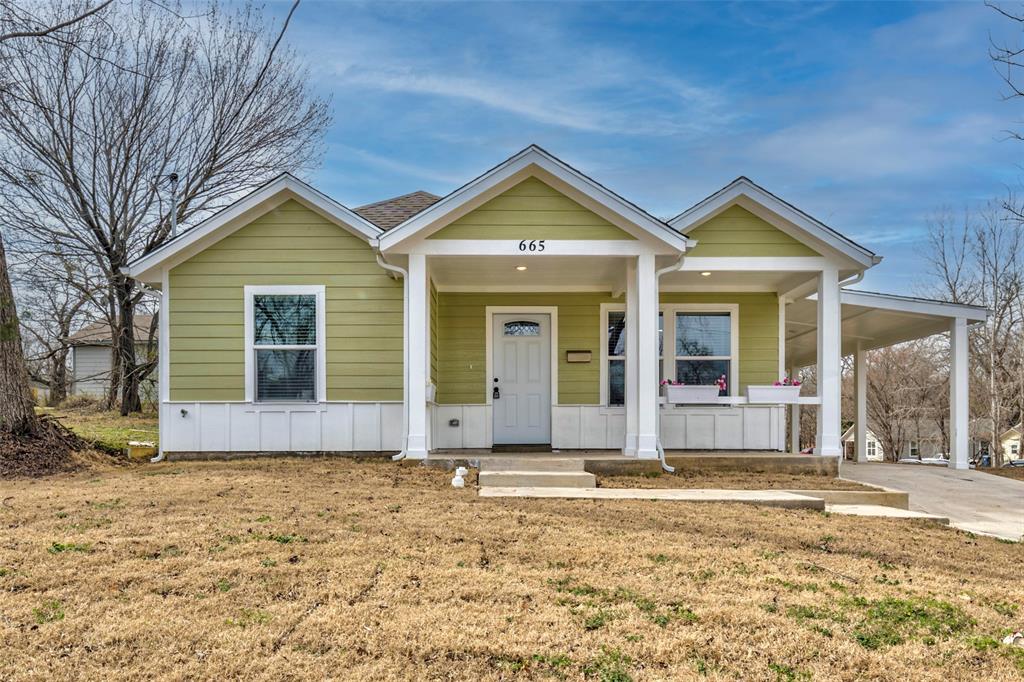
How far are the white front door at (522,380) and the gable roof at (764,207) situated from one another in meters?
2.76

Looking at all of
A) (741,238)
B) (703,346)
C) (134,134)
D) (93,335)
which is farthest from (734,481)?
(93,335)

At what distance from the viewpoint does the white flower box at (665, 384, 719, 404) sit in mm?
9750

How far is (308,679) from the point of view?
2939mm

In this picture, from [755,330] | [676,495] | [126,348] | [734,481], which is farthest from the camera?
[126,348]

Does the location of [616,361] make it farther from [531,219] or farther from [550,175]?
[550,175]

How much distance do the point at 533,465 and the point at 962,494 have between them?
17.6 ft

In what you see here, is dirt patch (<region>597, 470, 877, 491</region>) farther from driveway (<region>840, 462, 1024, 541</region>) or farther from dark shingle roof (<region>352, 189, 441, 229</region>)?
dark shingle roof (<region>352, 189, 441, 229</region>)

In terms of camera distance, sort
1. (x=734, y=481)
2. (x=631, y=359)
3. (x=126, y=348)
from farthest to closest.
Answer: (x=126, y=348) < (x=631, y=359) < (x=734, y=481)

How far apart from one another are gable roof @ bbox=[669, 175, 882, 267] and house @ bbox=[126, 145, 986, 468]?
0.08 feet

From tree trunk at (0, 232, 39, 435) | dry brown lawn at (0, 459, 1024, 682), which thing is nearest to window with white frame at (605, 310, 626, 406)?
dry brown lawn at (0, 459, 1024, 682)

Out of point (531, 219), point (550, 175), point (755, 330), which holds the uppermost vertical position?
point (550, 175)

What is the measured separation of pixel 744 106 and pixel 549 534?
12724 mm

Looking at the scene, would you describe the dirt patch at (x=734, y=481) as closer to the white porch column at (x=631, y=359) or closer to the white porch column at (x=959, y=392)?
the white porch column at (x=631, y=359)

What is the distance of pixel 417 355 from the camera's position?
28.5 ft
